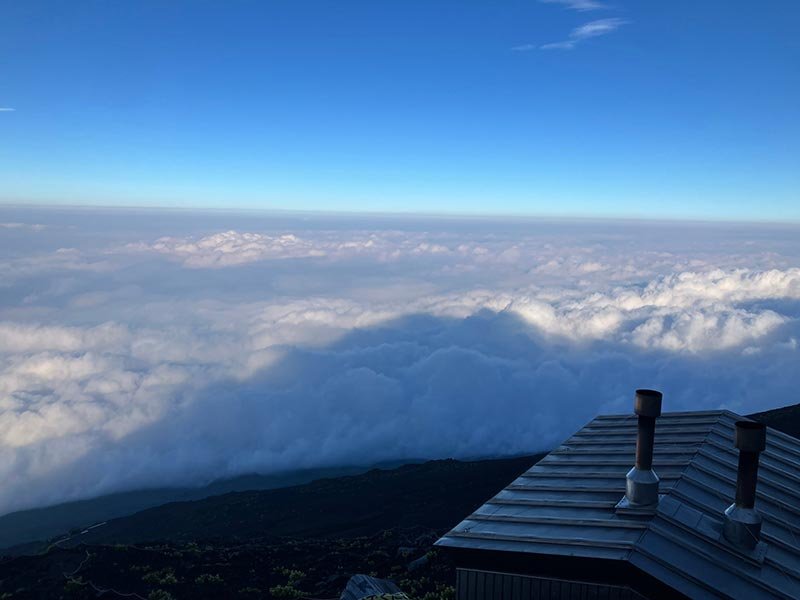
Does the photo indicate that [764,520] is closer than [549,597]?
No

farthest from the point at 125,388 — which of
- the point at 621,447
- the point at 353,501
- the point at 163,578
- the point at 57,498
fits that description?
the point at 621,447

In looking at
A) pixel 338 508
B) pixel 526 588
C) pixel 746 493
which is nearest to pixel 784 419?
pixel 338 508

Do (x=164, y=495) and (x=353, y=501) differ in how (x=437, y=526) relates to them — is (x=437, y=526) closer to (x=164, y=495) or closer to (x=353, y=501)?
(x=353, y=501)

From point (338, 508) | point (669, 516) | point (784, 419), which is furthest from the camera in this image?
point (784, 419)

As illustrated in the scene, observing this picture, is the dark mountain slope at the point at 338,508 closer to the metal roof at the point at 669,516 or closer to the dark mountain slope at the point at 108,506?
the dark mountain slope at the point at 108,506

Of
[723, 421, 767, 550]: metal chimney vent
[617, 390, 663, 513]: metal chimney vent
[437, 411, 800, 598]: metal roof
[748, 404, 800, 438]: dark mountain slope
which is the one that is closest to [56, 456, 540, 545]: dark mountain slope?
[748, 404, 800, 438]: dark mountain slope

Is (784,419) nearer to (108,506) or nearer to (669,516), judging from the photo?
(669,516)

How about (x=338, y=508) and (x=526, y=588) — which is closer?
(x=526, y=588)

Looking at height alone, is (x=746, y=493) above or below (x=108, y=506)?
above
